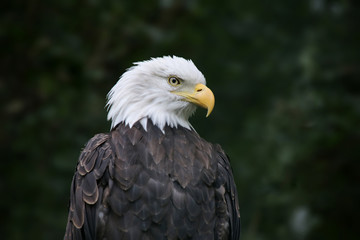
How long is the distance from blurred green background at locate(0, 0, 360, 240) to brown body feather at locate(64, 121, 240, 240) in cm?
305

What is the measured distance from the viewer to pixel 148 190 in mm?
4172

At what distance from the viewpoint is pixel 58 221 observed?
7.67 m

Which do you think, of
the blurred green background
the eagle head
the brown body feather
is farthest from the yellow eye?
the blurred green background

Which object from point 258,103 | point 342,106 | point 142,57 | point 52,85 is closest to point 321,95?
point 342,106

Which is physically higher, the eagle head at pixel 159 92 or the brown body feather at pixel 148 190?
the eagle head at pixel 159 92

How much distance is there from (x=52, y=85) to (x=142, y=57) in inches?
53.2

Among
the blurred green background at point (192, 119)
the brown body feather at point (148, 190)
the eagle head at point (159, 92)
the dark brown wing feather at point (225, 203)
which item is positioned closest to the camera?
A: the brown body feather at point (148, 190)

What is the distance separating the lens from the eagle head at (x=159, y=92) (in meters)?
4.53

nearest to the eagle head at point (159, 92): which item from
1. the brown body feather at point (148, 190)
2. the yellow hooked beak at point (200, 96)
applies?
the yellow hooked beak at point (200, 96)

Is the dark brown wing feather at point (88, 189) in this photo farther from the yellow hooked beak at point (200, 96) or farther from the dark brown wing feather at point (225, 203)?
the dark brown wing feather at point (225, 203)

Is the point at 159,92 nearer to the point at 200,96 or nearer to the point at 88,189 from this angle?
the point at 200,96

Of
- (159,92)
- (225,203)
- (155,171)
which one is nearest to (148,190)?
(155,171)

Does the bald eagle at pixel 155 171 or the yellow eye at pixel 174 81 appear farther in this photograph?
the yellow eye at pixel 174 81

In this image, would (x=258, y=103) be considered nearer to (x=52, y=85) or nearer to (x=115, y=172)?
(x=52, y=85)
